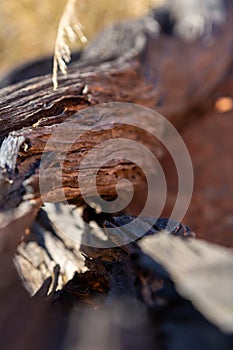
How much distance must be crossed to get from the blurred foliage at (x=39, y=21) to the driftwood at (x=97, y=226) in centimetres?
38

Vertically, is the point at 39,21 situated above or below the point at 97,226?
above

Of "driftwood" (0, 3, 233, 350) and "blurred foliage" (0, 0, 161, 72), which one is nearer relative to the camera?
"driftwood" (0, 3, 233, 350)

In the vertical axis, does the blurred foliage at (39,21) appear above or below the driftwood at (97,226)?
above

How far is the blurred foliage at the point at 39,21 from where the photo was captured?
259 centimetres

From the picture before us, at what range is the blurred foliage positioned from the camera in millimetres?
2592

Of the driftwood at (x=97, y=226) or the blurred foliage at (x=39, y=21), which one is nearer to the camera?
the driftwood at (x=97, y=226)

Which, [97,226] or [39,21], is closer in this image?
[97,226]

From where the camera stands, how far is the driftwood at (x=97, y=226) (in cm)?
76

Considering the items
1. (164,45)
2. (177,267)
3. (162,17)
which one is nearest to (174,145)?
(164,45)

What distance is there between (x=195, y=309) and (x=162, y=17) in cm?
175

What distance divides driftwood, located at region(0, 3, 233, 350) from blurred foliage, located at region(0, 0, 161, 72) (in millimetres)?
378

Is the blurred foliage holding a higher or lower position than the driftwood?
higher

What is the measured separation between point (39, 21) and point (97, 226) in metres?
1.66

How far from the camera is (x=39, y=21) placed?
2650 millimetres
